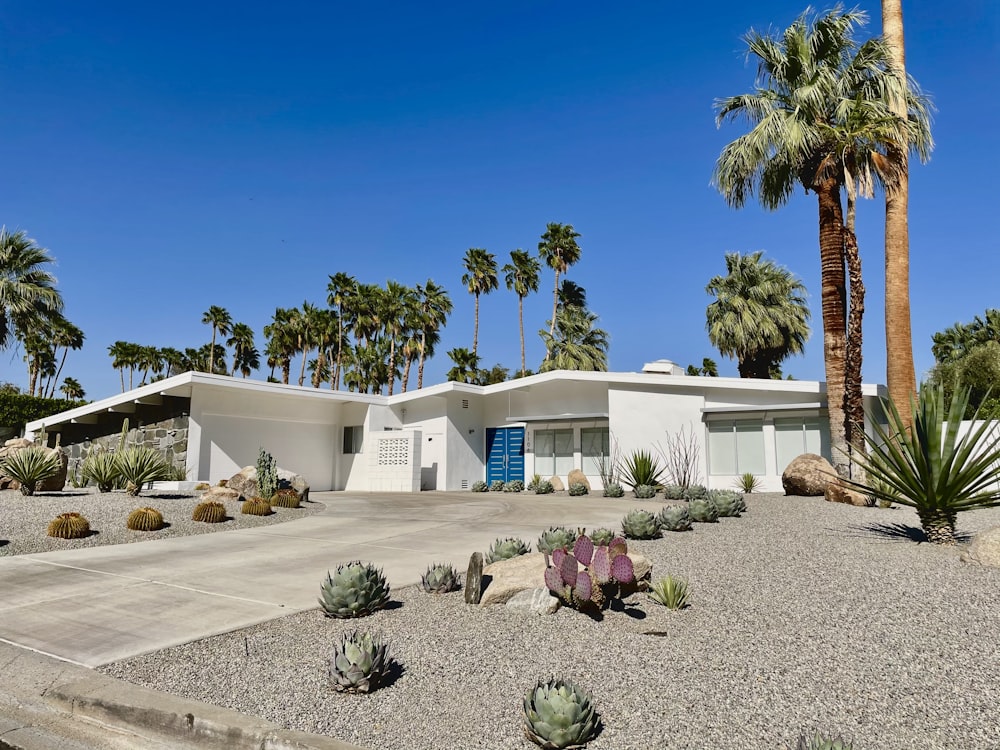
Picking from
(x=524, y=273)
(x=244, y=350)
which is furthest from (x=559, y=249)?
(x=244, y=350)

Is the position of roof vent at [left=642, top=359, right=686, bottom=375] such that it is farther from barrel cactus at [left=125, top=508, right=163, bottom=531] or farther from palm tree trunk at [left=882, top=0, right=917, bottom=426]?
barrel cactus at [left=125, top=508, right=163, bottom=531]

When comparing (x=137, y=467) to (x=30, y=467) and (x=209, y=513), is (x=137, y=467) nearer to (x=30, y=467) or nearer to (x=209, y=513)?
(x=30, y=467)

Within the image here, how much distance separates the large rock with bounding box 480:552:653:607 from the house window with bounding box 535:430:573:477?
53.9 ft

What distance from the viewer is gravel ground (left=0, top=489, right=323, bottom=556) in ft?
33.5

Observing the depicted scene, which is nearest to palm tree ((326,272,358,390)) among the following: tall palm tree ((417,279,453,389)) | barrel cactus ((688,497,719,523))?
tall palm tree ((417,279,453,389))

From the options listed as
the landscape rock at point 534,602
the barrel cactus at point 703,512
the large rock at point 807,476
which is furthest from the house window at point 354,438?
the landscape rock at point 534,602

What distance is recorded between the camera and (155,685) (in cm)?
433

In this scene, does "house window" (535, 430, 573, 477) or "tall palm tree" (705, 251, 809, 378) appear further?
"tall palm tree" (705, 251, 809, 378)

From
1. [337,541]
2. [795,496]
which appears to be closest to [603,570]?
[337,541]

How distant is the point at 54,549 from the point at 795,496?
14.9 m

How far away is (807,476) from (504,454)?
1182 cm

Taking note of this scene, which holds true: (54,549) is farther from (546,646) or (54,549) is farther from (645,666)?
(645,666)

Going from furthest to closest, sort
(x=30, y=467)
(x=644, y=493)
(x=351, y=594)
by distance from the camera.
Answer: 1. (x=644, y=493)
2. (x=30, y=467)
3. (x=351, y=594)

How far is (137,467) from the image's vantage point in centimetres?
1473
